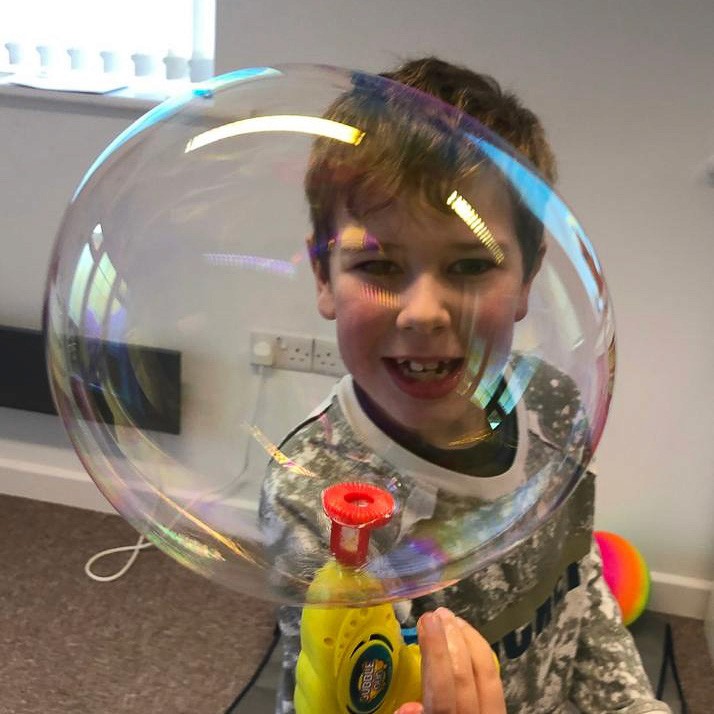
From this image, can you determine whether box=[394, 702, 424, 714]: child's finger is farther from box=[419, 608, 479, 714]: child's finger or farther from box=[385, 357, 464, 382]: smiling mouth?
box=[385, 357, 464, 382]: smiling mouth

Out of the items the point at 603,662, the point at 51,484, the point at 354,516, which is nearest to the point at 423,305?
the point at 354,516

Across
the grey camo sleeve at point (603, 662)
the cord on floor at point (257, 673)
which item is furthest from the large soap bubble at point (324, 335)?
the cord on floor at point (257, 673)

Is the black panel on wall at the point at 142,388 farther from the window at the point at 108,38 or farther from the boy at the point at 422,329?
the window at the point at 108,38

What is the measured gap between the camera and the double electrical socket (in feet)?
1.65

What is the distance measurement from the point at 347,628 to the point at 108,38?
1565mm

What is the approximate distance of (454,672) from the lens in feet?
1.61

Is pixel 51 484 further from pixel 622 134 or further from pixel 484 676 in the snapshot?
pixel 484 676

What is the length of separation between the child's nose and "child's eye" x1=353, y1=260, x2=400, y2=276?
0.04ft

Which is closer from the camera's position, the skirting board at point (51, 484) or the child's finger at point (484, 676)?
the child's finger at point (484, 676)

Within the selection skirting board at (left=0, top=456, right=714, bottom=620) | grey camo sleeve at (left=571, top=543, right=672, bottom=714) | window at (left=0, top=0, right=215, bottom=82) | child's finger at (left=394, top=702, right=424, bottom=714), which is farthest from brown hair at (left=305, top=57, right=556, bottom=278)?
skirting board at (left=0, top=456, right=714, bottom=620)

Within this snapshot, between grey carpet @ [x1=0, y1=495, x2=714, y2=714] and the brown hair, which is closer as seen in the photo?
the brown hair

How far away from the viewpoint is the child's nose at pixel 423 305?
1.48 ft

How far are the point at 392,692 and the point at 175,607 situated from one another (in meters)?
1.22

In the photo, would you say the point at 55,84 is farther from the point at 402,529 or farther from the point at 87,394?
the point at 402,529
